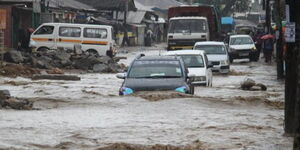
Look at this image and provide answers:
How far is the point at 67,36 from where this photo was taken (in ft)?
119

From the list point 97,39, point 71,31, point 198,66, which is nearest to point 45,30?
point 71,31

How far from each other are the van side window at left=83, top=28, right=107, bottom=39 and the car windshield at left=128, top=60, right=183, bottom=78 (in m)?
17.6

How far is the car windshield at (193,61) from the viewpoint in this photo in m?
24.0

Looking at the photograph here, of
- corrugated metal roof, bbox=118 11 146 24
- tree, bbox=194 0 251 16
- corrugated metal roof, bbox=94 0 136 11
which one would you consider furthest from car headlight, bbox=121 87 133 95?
tree, bbox=194 0 251 16

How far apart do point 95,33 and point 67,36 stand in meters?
1.34

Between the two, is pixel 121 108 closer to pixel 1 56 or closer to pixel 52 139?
pixel 52 139

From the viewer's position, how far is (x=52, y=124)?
1403cm

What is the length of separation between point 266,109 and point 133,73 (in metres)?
3.25

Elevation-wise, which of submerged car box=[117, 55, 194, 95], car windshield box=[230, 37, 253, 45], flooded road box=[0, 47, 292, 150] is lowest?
flooded road box=[0, 47, 292, 150]

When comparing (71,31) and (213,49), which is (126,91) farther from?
(71,31)

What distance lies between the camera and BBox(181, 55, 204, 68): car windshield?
24.0 m

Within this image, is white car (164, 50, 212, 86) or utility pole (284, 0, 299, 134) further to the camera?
white car (164, 50, 212, 86)

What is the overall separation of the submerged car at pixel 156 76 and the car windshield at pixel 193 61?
16.0ft

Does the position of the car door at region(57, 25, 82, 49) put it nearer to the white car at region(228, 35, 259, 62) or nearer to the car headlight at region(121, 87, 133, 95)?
the white car at region(228, 35, 259, 62)
